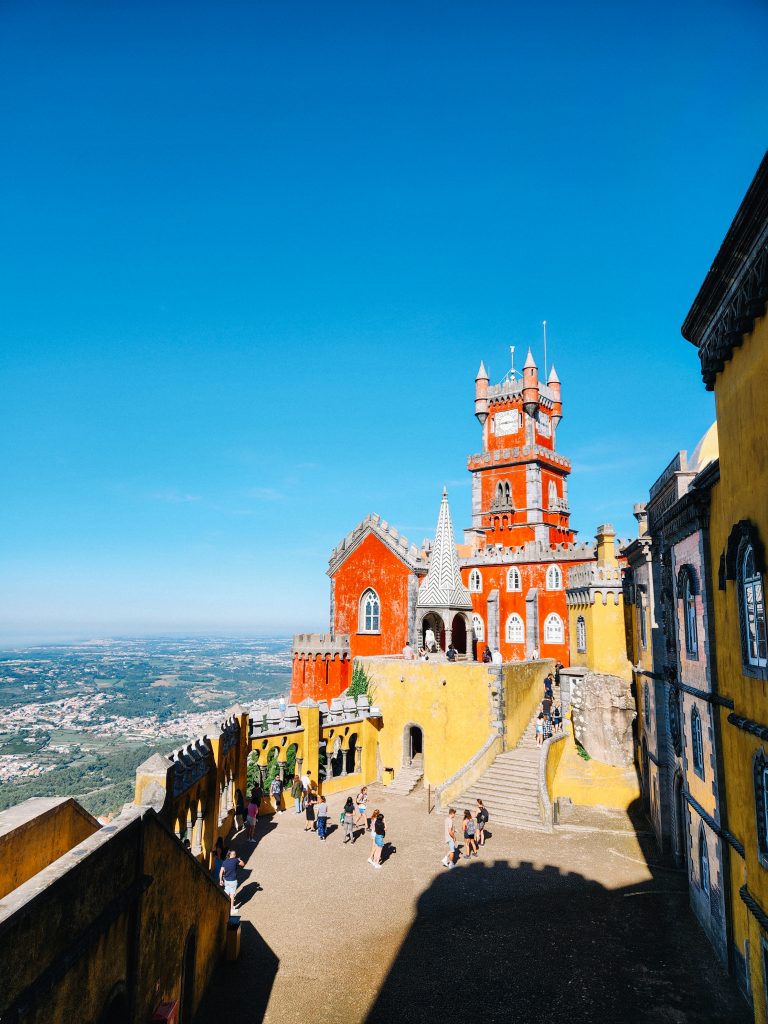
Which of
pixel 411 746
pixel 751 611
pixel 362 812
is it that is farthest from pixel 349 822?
pixel 751 611

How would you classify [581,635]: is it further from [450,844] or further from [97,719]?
[97,719]

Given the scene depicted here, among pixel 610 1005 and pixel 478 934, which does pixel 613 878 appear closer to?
pixel 478 934

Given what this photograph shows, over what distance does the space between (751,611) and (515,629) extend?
93.5ft

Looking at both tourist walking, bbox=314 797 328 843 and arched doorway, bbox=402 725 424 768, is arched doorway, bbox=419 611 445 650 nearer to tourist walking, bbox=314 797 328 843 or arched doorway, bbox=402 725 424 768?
arched doorway, bbox=402 725 424 768

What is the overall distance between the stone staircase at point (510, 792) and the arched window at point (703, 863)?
7.13m

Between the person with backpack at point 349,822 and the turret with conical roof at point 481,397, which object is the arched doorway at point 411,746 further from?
the turret with conical roof at point 481,397

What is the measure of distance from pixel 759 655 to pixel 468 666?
17.0 metres

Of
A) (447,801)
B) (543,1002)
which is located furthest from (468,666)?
(543,1002)

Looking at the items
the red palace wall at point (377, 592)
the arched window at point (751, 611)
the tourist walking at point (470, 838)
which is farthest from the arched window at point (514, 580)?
the arched window at point (751, 611)

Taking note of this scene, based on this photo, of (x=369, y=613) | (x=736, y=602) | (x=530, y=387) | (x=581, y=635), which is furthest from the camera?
(x=530, y=387)

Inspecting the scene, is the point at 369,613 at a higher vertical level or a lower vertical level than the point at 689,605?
higher

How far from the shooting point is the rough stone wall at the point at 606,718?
78.5 ft

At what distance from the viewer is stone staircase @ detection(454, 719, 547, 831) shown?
20.7 meters

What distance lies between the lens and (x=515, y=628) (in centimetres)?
3788
